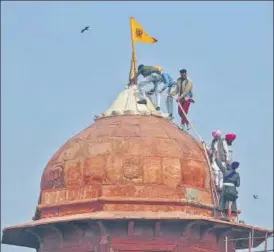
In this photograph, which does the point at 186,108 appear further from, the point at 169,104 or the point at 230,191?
the point at 230,191

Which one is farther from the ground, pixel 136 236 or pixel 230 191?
pixel 230 191

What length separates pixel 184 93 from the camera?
107 ft

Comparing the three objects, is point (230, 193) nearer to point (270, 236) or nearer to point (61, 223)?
point (270, 236)

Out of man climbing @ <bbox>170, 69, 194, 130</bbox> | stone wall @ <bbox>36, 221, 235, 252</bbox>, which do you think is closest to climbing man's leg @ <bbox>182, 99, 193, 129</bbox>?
man climbing @ <bbox>170, 69, 194, 130</bbox>

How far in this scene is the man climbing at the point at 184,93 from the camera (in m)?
32.5

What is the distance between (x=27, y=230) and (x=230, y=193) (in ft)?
18.2

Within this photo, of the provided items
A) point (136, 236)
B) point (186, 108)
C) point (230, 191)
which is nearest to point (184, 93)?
point (186, 108)

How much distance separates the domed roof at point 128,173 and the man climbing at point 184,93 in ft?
3.83

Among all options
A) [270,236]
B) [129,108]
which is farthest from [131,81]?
[270,236]

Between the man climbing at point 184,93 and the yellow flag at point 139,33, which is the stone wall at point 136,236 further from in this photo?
the yellow flag at point 139,33

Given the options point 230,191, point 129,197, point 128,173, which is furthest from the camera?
point 230,191

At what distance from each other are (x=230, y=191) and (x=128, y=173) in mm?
2789

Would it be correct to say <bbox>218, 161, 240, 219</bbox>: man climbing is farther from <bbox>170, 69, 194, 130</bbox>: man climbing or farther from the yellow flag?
the yellow flag

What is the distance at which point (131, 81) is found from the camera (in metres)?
32.9
